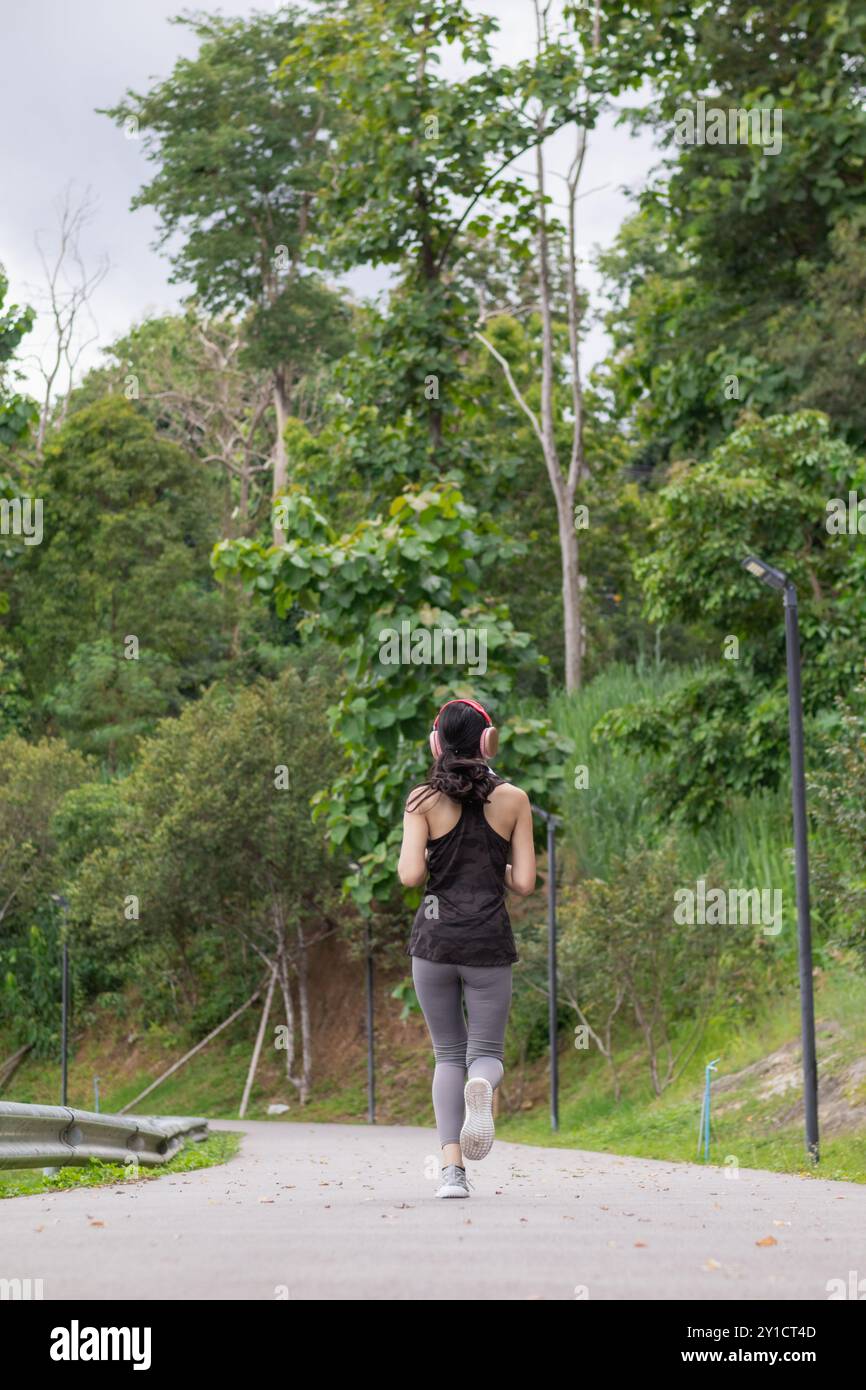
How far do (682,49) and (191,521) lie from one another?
25474 millimetres

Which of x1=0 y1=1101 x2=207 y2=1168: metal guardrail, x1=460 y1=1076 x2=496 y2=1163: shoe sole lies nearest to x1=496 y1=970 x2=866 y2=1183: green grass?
x1=0 y1=1101 x2=207 y2=1168: metal guardrail

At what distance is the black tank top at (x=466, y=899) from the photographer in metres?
7.07

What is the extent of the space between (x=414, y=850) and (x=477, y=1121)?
112 cm

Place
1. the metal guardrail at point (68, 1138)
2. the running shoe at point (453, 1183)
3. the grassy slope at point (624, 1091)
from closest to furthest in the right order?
the running shoe at point (453, 1183) → the metal guardrail at point (68, 1138) → the grassy slope at point (624, 1091)

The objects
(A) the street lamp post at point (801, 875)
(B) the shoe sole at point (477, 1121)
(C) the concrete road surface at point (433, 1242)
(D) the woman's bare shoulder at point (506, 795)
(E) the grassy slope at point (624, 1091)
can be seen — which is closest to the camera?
(C) the concrete road surface at point (433, 1242)

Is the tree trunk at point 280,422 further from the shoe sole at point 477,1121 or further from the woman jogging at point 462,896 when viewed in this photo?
the shoe sole at point 477,1121

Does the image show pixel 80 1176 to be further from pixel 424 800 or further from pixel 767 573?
pixel 767 573

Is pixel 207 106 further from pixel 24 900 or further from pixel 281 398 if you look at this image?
pixel 24 900

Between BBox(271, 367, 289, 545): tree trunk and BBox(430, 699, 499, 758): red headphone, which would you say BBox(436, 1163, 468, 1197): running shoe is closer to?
BBox(430, 699, 499, 758): red headphone

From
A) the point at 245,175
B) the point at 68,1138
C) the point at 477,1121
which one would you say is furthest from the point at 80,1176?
the point at 245,175

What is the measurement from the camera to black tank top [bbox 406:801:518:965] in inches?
278

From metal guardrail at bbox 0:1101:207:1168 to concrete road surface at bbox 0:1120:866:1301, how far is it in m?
0.57

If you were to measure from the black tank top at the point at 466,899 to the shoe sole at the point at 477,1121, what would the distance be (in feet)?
1.67

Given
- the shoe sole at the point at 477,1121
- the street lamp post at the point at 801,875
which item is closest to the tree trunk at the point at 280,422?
the street lamp post at the point at 801,875
